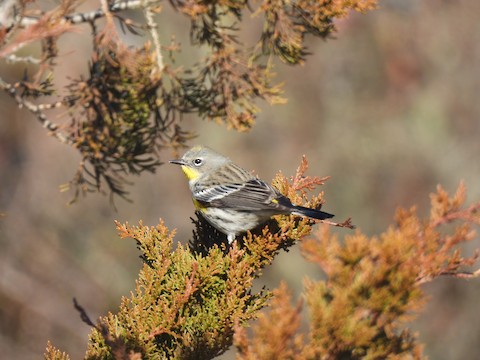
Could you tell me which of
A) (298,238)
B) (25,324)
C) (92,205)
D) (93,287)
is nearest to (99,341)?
(298,238)

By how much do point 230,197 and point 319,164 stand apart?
593cm

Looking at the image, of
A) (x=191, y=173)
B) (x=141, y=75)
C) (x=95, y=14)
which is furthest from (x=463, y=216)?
(x=191, y=173)

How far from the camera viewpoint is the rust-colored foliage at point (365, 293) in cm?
195

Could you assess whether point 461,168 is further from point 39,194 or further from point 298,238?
point 298,238

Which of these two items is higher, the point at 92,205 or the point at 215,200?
the point at 92,205

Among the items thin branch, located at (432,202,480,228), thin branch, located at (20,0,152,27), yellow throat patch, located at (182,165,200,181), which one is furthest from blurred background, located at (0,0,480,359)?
thin branch, located at (432,202,480,228)

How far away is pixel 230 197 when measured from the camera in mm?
4039

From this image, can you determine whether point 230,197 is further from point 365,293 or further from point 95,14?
point 365,293

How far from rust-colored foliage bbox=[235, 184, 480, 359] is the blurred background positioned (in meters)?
5.83

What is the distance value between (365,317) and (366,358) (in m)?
0.15

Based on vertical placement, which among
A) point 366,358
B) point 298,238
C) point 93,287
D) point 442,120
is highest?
point 442,120

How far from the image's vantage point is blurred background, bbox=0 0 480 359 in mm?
7750

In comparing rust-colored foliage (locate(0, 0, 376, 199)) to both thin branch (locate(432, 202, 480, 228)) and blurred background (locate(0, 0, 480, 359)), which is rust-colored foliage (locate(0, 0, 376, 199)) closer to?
thin branch (locate(432, 202, 480, 228))

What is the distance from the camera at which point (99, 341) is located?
253 cm
